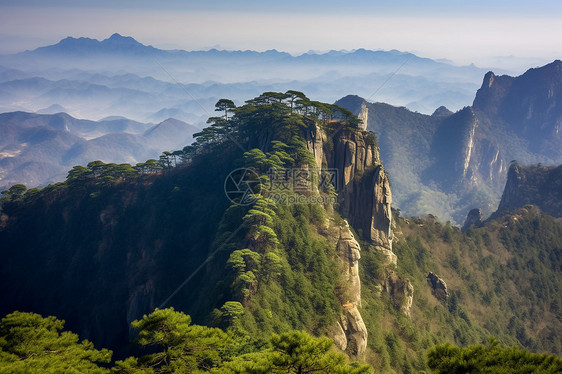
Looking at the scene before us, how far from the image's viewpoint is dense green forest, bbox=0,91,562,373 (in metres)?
23.4

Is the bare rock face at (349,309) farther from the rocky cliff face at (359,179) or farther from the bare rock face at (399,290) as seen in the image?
the rocky cliff face at (359,179)

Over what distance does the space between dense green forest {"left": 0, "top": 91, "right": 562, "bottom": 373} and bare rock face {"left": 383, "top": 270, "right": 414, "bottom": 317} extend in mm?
362

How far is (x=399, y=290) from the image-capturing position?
2534 inches

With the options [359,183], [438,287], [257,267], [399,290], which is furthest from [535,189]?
[257,267]

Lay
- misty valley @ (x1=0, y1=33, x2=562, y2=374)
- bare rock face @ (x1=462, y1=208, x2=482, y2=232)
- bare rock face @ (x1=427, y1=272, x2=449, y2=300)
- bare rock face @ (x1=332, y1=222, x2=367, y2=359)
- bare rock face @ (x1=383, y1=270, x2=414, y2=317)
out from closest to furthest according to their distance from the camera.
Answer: misty valley @ (x1=0, y1=33, x2=562, y2=374)
bare rock face @ (x1=332, y1=222, x2=367, y2=359)
bare rock face @ (x1=383, y1=270, x2=414, y2=317)
bare rock face @ (x1=427, y1=272, x2=449, y2=300)
bare rock face @ (x1=462, y1=208, x2=482, y2=232)

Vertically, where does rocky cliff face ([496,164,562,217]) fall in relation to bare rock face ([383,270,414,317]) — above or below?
above

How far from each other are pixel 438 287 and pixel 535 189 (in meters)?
108

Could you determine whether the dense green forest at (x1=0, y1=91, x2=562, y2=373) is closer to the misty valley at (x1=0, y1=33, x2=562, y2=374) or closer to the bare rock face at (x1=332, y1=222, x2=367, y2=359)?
the misty valley at (x1=0, y1=33, x2=562, y2=374)

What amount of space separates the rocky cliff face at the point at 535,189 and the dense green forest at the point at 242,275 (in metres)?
49.0

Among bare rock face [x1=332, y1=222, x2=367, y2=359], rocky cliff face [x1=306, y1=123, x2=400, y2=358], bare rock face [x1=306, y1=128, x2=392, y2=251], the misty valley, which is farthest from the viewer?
bare rock face [x1=306, y1=128, x2=392, y2=251]

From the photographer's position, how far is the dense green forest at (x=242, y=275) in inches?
922

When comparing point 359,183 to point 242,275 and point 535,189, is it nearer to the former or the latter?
point 242,275

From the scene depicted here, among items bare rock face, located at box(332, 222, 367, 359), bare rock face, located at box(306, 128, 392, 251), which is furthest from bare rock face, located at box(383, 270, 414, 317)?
bare rock face, located at box(332, 222, 367, 359)

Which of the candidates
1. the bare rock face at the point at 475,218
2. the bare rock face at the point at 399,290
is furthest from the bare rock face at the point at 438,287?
the bare rock face at the point at 475,218
